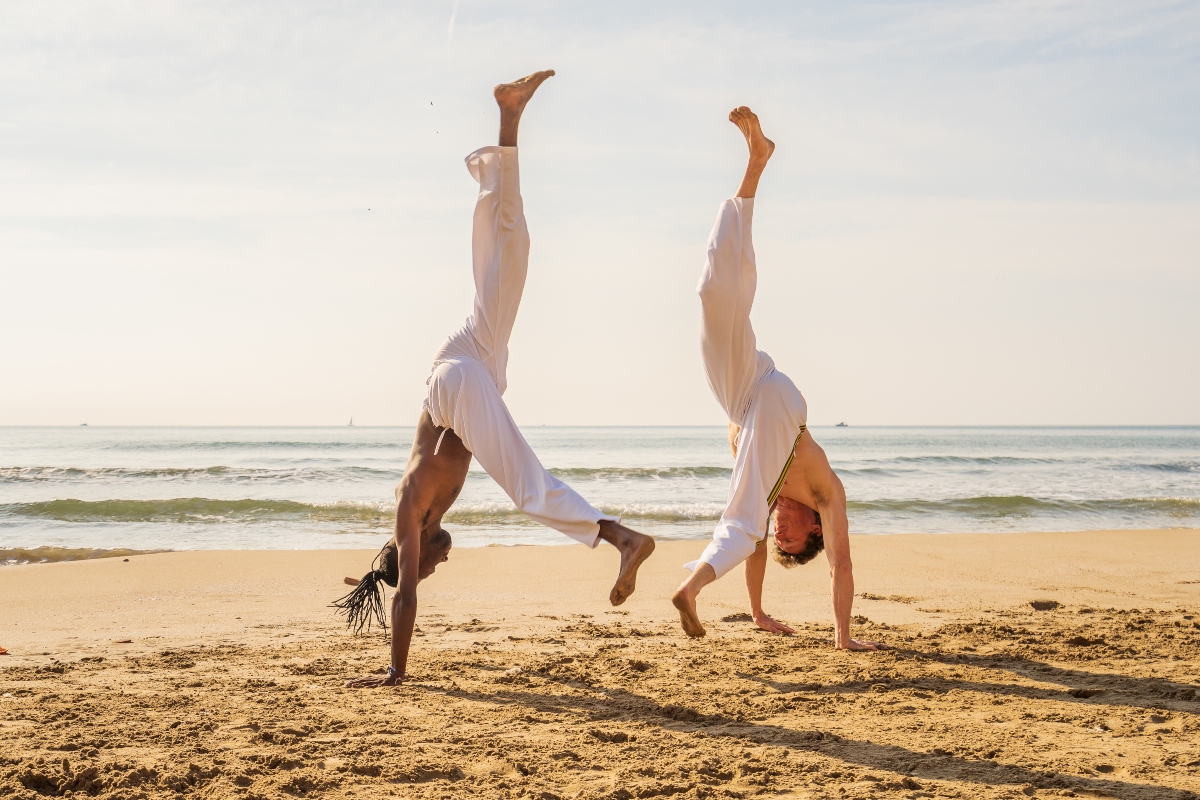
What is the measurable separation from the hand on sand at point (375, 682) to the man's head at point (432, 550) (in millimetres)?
557

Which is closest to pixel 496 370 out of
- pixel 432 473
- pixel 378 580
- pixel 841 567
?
pixel 432 473

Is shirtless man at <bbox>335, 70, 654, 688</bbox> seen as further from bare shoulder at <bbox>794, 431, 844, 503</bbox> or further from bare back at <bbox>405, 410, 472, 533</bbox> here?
bare shoulder at <bbox>794, 431, 844, 503</bbox>

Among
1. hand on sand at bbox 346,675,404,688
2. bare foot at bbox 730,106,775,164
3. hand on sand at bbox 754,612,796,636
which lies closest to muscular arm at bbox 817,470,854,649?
hand on sand at bbox 754,612,796,636

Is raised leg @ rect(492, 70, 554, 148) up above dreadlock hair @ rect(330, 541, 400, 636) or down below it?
above

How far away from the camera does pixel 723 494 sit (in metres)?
17.8

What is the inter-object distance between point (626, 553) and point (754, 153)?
208 centimetres

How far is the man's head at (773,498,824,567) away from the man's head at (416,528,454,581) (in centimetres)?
194

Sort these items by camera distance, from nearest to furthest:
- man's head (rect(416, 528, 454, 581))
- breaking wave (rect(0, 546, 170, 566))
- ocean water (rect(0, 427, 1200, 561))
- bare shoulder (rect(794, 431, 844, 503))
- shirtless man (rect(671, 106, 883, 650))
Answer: shirtless man (rect(671, 106, 883, 650))
man's head (rect(416, 528, 454, 581))
bare shoulder (rect(794, 431, 844, 503))
breaking wave (rect(0, 546, 170, 566))
ocean water (rect(0, 427, 1200, 561))

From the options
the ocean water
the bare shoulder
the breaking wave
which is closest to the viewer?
the bare shoulder

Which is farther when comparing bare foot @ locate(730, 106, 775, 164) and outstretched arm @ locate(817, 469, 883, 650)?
outstretched arm @ locate(817, 469, 883, 650)

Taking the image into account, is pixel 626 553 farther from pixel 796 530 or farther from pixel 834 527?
pixel 796 530

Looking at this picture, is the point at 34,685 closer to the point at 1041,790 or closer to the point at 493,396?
the point at 493,396

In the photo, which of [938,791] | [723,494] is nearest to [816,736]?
[938,791]

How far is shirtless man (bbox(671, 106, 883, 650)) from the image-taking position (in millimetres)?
4215
